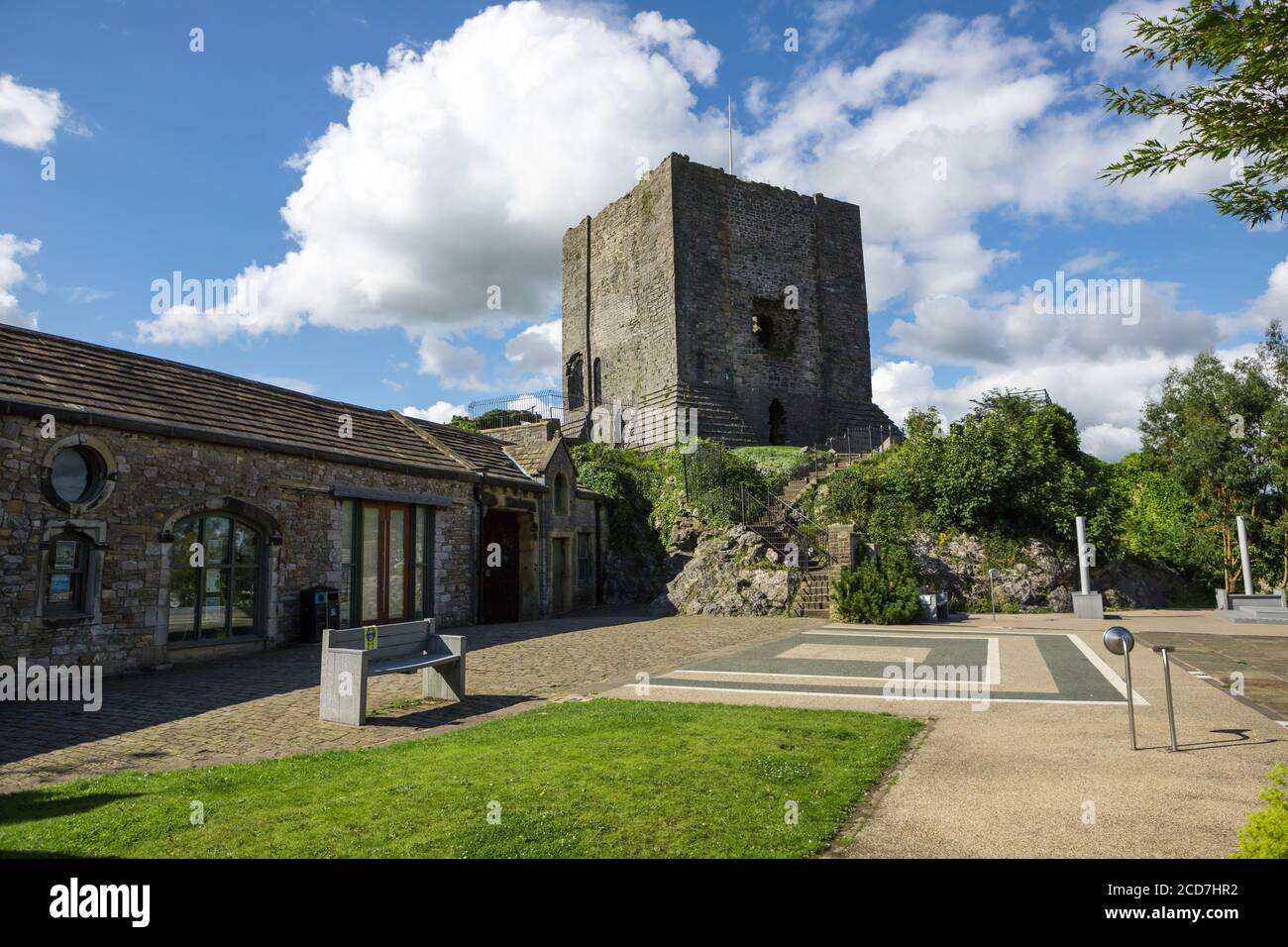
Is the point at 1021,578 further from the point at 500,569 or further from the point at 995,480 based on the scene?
the point at 500,569

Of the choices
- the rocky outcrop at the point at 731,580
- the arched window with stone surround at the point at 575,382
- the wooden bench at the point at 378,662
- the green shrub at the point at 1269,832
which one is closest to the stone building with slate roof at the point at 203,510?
the wooden bench at the point at 378,662

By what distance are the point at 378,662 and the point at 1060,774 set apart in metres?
6.69

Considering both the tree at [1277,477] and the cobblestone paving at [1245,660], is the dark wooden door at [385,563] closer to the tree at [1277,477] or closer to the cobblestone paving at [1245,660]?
the cobblestone paving at [1245,660]

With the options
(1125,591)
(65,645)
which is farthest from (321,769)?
(1125,591)

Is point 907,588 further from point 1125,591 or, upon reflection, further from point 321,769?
point 321,769

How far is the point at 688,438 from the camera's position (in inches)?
1235

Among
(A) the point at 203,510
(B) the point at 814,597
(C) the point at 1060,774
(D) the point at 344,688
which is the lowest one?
(C) the point at 1060,774

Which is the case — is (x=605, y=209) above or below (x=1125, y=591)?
above

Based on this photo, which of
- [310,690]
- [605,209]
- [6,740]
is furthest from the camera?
[605,209]

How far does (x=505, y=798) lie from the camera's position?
4.86 metres

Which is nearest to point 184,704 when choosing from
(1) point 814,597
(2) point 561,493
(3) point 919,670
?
(3) point 919,670

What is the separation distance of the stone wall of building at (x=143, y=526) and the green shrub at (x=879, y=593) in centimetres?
1131

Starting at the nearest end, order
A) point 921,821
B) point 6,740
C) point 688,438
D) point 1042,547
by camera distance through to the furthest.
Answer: point 921,821
point 6,740
point 1042,547
point 688,438
